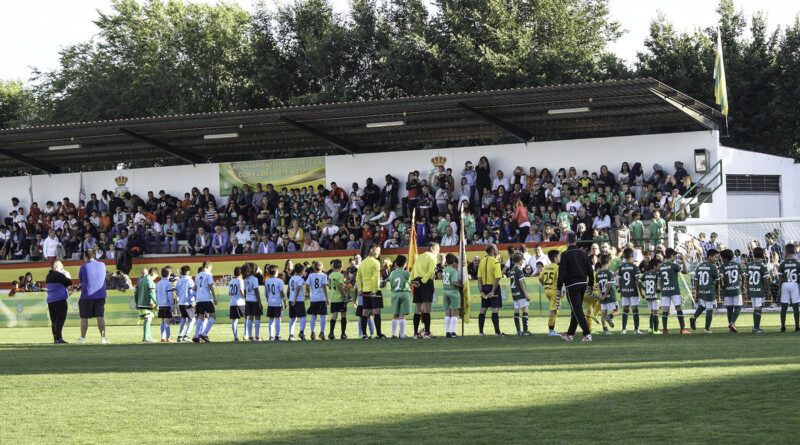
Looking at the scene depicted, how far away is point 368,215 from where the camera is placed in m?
39.1

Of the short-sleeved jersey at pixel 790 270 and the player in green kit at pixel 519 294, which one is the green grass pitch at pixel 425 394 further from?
the player in green kit at pixel 519 294

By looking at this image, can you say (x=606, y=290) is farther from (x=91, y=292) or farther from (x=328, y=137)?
(x=328, y=137)

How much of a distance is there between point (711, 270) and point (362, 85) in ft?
118

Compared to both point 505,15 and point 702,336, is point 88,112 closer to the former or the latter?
point 505,15

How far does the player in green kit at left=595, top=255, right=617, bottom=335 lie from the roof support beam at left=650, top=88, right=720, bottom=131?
37.0 ft

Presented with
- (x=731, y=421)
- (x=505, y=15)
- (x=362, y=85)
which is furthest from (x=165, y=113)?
(x=731, y=421)

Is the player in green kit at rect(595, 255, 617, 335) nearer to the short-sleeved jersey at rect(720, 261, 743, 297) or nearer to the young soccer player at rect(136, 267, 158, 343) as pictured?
the short-sleeved jersey at rect(720, 261, 743, 297)

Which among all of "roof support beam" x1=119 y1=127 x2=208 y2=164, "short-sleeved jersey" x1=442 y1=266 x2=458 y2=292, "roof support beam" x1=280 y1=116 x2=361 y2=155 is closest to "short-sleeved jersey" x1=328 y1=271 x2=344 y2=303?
"short-sleeved jersey" x1=442 y1=266 x2=458 y2=292

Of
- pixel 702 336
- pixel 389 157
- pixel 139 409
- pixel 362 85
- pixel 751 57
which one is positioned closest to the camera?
pixel 139 409

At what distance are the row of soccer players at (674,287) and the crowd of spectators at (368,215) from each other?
28.0 feet

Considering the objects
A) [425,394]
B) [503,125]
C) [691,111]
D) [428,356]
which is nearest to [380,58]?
[503,125]

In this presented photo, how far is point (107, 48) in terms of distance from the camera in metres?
67.8

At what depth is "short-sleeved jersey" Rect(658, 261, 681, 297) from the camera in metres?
23.2

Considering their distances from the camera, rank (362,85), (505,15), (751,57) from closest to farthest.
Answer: (751,57), (505,15), (362,85)
